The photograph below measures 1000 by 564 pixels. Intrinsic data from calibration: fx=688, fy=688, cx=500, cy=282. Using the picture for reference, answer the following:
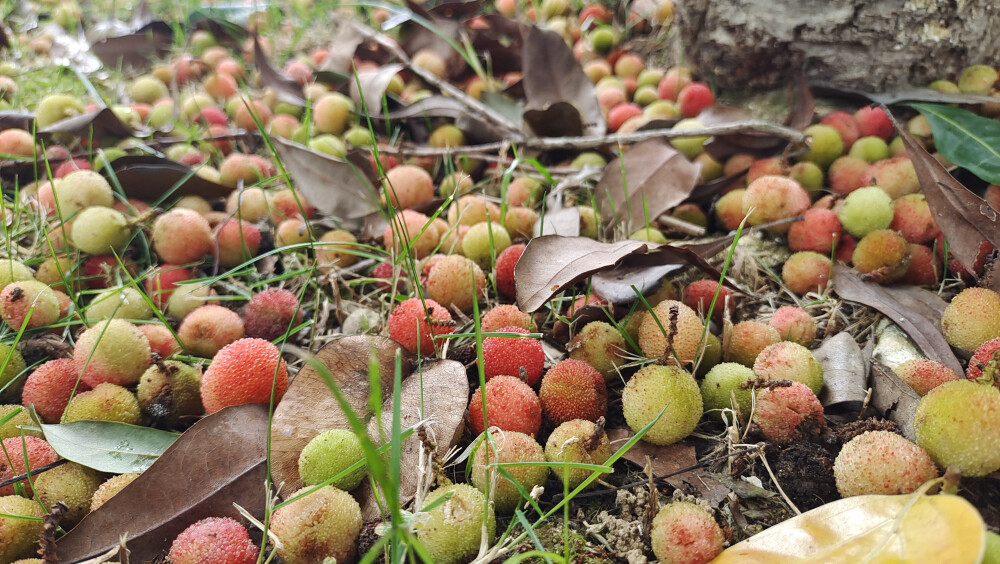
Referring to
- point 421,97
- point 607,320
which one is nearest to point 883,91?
point 607,320

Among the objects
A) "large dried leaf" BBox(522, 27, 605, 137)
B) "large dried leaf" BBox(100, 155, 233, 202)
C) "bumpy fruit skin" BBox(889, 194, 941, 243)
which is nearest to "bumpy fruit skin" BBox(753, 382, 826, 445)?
"bumpy fruit skin" BBox(889, 194, 941, 243)

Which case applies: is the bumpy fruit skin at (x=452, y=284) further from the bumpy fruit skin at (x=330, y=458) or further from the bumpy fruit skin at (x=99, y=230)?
the bumpy fruit skin at (x=99, y=230)

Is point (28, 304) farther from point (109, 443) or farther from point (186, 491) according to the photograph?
point (186, 491)

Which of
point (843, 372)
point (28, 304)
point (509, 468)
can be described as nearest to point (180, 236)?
point (28, 304)

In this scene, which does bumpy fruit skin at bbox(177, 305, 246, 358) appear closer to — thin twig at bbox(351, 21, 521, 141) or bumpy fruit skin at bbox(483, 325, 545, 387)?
bumpy fruit skin at bbox(483, 325, 545, 387)

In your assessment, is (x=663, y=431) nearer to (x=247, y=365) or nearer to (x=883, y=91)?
(x=247, y=365)

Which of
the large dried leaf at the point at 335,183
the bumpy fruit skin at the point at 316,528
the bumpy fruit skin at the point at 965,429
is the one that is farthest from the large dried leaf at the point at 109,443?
the bumpy fruit skin at the point at 965,429
